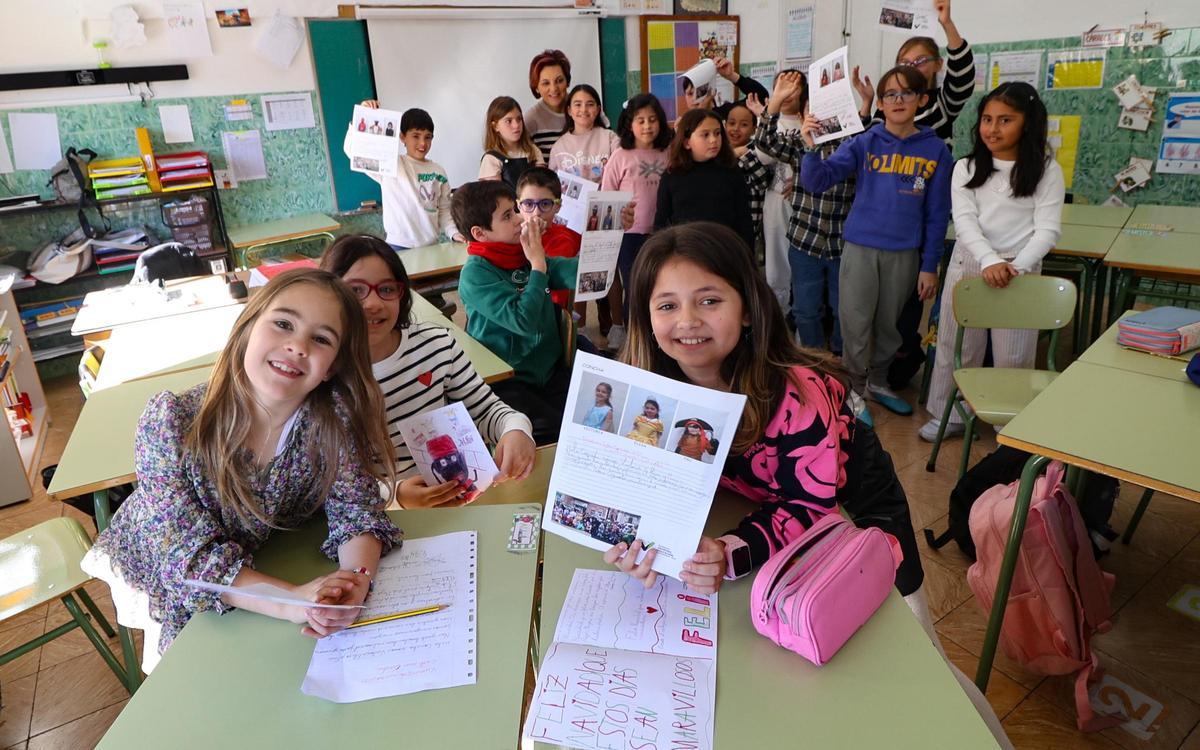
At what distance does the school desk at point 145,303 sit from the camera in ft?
9.76

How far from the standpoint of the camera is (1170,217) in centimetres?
382

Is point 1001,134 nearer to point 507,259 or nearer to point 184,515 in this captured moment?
point 507,259

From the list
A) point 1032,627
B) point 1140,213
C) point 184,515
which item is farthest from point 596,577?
point 1140,213

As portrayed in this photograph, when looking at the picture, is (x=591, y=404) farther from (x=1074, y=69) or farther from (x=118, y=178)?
(x=1074, y=69)

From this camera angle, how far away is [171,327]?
2.81m

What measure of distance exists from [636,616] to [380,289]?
1.05 m

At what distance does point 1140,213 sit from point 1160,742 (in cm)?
324

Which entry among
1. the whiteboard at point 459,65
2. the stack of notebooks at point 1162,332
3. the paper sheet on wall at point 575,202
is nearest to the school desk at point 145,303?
the paper sheet on wall at point 575,202

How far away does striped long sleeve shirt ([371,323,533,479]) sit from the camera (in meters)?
1.79

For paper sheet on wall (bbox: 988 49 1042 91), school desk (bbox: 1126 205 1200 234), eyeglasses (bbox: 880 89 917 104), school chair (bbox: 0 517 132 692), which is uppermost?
paper sheet on wall (bbox: 988 49 1042 91)

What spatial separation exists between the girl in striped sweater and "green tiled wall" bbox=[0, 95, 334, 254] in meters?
3.68

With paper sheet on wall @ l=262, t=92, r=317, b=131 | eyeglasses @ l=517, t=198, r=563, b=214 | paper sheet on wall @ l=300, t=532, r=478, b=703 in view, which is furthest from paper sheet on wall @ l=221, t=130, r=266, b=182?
paper sheet on wall @ l=300, t=532, r=478, b=703

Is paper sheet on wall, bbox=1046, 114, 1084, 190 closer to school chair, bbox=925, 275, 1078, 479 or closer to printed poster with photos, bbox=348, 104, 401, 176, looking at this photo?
school chair, bbox=925, 275, 1078, 479

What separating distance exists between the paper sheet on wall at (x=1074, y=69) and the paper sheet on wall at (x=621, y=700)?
5132 millimetres
